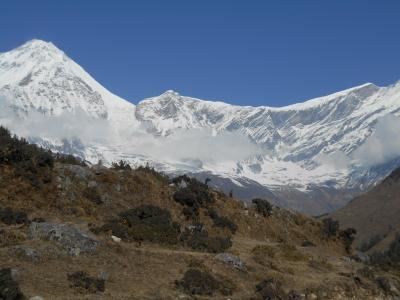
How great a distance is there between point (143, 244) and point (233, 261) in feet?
16.6

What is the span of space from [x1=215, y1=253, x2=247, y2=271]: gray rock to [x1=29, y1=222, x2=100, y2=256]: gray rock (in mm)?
5781

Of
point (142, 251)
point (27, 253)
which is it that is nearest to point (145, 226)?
point (142, 251)

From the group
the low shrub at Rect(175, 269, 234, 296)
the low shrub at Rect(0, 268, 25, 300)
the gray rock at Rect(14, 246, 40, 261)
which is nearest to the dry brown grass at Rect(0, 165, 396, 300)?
the gray rock at Rect(14, 246, 40, 261)

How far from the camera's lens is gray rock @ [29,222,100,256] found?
86.1 feet

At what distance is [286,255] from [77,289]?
1499 cm

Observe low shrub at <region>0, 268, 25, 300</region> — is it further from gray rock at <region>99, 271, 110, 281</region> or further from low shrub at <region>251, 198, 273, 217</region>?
low shrub at <region>251, 198, 273, 217</region>

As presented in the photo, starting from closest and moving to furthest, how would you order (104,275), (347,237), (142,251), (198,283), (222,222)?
(104,275)
(198,283)
(142,251)
(222,222)
(347,237)

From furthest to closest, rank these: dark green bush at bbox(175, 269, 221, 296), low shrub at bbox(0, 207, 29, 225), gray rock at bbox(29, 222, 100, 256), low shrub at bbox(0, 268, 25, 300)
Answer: low shrub at bbox(0, 207, 29, 225) < gray rock at bbox(29, 222, 100, 256) < dark green bush at bbox(175, 269, 221, 296) < low shrub at bbox(0, 268, 25, 300)

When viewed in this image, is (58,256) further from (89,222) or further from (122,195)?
(122,195)

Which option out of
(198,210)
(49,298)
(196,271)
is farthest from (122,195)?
(49,298)

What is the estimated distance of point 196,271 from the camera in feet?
83.5

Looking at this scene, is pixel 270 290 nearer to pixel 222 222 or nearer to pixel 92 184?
pixel 222 222

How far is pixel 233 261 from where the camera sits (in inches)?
1115

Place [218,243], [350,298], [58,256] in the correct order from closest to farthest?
[58,256] → [350,298] → [218,243]
